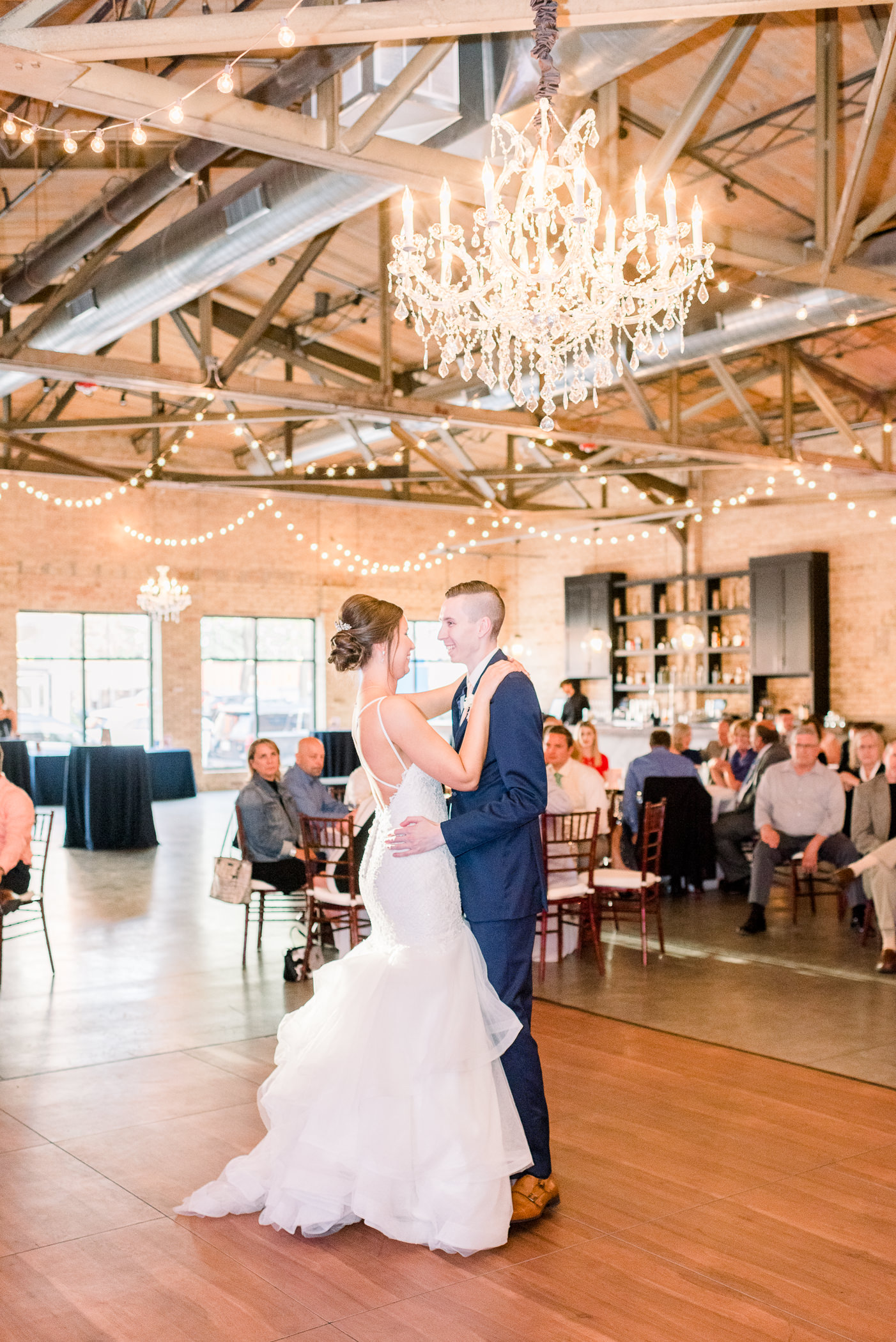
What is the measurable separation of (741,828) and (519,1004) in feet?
17.9

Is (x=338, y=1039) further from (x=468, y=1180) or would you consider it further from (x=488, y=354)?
(x=488, y=354)

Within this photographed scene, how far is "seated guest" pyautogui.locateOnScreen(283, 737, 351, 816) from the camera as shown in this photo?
22.2ft

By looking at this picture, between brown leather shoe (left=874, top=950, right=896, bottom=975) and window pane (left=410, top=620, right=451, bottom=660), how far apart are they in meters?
13.8

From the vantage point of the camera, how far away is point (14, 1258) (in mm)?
3033

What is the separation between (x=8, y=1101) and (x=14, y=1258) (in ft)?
4.31

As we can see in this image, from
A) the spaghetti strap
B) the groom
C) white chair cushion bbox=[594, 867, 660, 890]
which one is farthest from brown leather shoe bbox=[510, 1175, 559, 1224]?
white chair cushion bbox=[594, 867, 660, 890]

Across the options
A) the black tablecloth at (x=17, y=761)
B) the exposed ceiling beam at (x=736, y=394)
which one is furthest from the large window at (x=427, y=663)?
the exposed ceiling beam at (x=736, y=394)

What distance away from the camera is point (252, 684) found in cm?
1869

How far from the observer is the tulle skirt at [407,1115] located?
3025mm

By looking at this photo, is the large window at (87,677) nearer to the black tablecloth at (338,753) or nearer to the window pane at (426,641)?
the black tablecloth at (338,753)

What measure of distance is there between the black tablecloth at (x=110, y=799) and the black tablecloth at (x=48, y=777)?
3.80 metres

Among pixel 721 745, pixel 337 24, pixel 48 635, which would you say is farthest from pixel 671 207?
pixel 48 635

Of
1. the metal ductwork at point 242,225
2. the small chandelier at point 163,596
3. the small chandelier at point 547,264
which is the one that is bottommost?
the small chandelier at point 163,596

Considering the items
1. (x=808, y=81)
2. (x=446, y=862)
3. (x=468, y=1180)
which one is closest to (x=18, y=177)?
(x=808, y=81)
